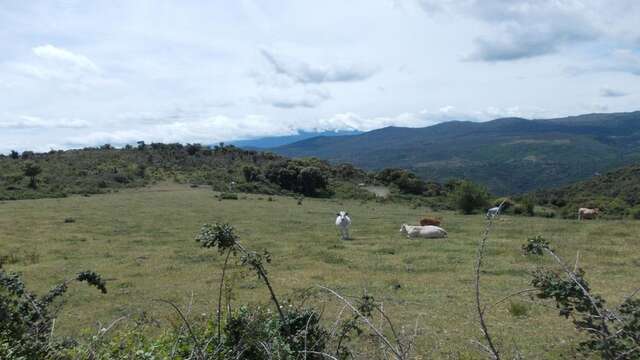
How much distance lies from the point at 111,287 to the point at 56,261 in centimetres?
480

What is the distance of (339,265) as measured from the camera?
1714 centimetres

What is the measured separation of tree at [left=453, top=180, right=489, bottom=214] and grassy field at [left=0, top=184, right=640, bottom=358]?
6.87 m

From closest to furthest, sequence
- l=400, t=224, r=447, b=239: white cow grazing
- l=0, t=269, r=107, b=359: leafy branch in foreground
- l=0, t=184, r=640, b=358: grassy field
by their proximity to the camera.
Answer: l=0, t=269, r=107, b=359: leafy branch in foreground, l=0, t=184, r=640, b=358: grassy field, l=400, t=224, r=447, b=239: white cow grazing

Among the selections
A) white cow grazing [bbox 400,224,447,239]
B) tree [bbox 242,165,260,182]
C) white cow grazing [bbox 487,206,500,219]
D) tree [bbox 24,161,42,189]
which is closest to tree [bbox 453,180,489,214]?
white cow grazing [bbox 400,224,447,239]

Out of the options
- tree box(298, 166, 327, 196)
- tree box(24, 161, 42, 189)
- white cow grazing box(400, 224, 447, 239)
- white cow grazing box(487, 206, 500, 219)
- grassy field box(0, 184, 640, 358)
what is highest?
white cow grazing box(487, 206, 500, 219)

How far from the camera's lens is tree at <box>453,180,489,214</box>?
37.7 meters

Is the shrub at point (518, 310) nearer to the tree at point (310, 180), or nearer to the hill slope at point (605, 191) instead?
the hill slope at point (605, 191)

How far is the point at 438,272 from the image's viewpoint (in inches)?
623

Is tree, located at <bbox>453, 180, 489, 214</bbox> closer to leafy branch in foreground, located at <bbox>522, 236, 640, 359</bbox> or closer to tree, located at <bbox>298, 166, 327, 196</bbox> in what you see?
tree, located at <bbox>298, 166, 327, 196</bbox>

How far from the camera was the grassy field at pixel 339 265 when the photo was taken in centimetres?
1059

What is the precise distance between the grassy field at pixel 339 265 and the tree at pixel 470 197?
22.6 feet

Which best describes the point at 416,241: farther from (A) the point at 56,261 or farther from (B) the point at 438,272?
(A) the point at 56,261

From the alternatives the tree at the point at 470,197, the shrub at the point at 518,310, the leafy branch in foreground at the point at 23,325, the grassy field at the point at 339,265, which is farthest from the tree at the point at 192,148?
the leafy branch in foreground at the point at 23,325

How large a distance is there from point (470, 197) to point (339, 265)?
23.0 metres
